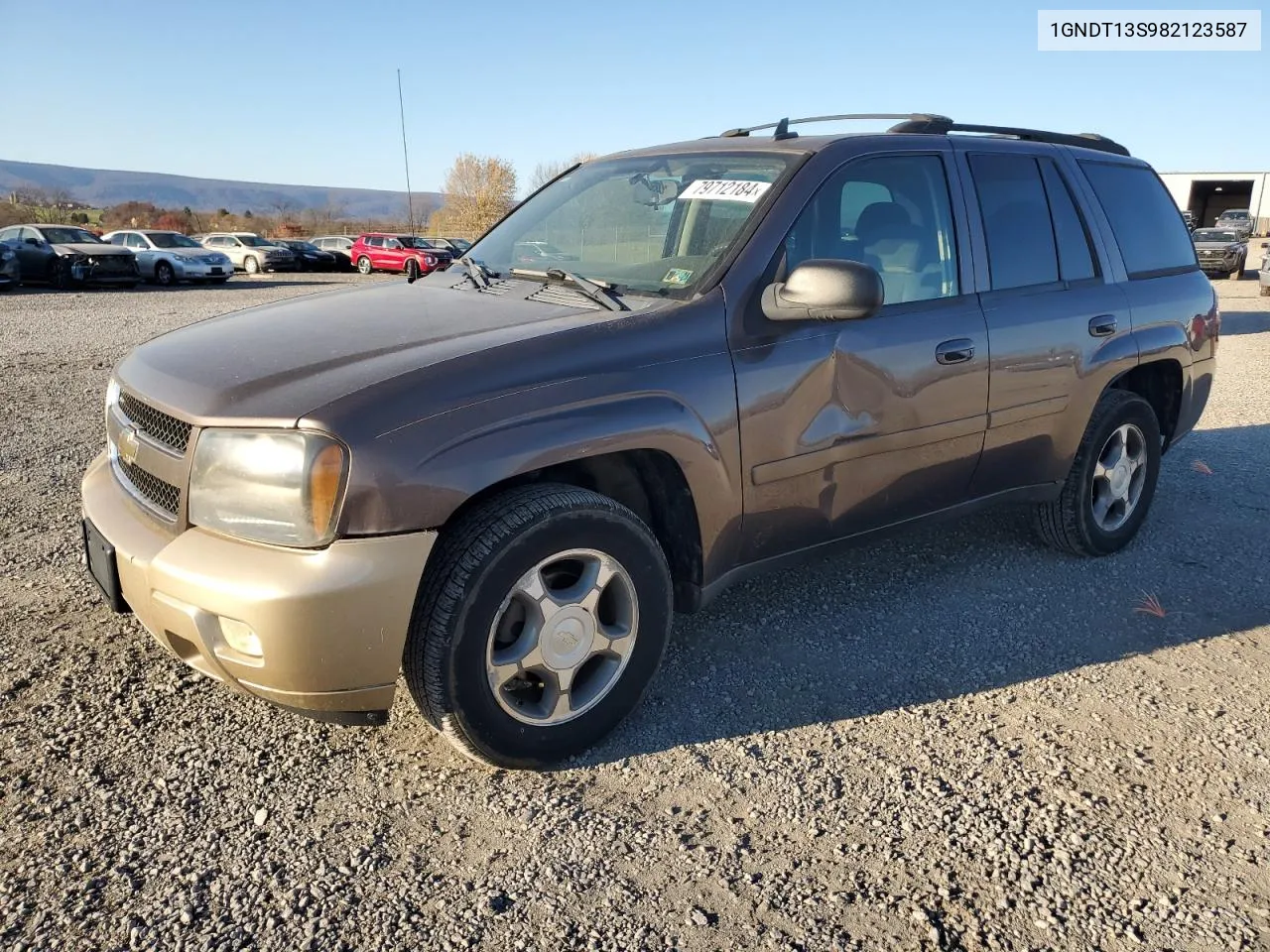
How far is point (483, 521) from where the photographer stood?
2.51m

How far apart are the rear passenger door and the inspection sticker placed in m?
1.00

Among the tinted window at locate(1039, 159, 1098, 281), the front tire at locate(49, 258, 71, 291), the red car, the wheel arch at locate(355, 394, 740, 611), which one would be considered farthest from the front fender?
the red car

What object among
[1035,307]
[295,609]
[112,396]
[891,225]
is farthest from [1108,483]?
[112,396]

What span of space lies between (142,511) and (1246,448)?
695 centimetres

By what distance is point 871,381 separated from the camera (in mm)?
3244

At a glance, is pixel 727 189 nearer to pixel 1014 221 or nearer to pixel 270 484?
pixel 1014 221

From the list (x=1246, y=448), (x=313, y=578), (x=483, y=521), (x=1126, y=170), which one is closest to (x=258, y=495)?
(x=313, y=578)

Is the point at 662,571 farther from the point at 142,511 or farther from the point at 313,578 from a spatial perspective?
the point at 142,511

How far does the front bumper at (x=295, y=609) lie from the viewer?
90.0 inches

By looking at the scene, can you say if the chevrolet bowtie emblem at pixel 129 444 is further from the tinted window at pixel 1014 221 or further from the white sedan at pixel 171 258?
the white sedan at pixel 171 258

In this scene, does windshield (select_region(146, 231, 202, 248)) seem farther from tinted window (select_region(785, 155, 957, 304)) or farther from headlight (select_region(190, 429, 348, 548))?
headlight (select_region(190, 429, 348, 548))

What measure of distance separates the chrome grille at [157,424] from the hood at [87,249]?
22.0m

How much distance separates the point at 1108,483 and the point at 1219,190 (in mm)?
58846

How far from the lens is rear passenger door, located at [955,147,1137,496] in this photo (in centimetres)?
372
